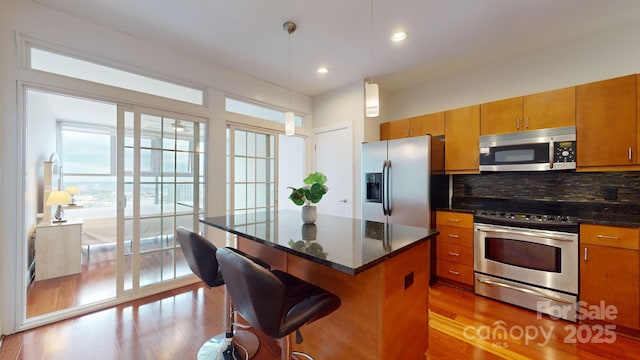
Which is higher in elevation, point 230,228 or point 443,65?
point 443,65

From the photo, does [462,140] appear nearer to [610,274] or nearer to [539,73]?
[539,73]

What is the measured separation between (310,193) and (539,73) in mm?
3000

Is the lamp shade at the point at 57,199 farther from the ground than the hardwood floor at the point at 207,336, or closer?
farther from the ground

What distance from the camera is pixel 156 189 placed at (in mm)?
2908

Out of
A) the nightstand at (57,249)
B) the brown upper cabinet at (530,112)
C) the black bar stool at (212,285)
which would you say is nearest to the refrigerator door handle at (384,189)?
the brown upper cabinet at (530,112)

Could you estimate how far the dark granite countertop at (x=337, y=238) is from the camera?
1.14m

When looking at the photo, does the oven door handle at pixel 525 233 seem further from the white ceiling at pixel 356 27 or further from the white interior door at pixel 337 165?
the white ceiling at pixel 356 27

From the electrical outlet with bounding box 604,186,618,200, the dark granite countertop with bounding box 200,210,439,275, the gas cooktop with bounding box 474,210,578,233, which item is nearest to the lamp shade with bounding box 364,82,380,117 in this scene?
the dark granite countertop with bounding box 200,210,439,275

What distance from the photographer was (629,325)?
2.09 metres

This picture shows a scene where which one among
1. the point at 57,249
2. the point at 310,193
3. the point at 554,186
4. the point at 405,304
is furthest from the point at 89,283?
the point at 554,186

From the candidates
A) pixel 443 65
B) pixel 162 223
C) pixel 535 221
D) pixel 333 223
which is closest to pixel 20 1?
pixel 162 223

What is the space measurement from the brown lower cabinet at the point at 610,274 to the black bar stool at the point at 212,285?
112 inches

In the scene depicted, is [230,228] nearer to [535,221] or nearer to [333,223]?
[333,223]

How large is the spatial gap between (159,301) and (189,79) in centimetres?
247
